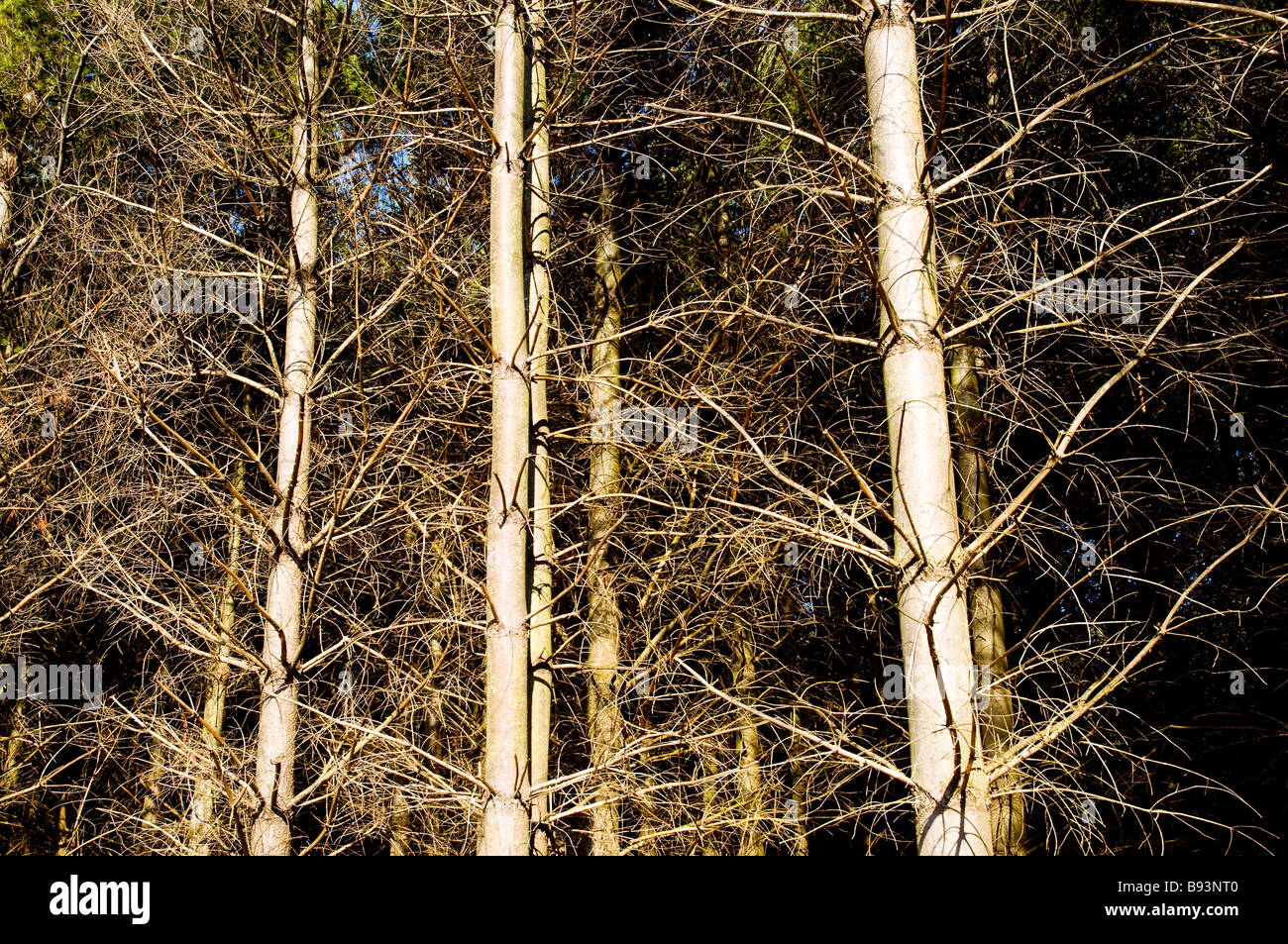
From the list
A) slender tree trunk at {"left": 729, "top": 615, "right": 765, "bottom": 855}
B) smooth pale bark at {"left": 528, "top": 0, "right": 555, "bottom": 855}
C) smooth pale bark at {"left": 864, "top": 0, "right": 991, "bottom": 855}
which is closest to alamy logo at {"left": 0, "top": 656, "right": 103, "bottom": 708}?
smooth pale bark at {"left": 528, "top": 0, "right": 555, "bottom": 855}

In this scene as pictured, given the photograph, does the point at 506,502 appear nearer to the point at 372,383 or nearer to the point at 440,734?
the point at 372,383

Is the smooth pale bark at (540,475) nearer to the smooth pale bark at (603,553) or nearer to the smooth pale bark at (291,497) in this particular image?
the smooth pale bark at (603,553)

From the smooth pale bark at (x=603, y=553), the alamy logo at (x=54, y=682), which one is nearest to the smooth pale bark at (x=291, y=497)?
the smooth pale bark at (x=603, y=553)

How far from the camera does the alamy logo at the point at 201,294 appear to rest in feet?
18.7

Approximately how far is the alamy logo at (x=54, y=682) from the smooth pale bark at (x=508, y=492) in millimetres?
4932

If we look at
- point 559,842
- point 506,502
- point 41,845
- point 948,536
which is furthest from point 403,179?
point 41,845

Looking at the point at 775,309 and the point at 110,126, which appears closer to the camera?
the point at 775,309

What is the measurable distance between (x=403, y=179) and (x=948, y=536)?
505 cm

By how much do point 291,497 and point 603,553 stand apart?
6.69ft

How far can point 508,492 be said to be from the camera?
406cm

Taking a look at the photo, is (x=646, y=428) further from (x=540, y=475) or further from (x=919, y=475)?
(x=919, y=475)

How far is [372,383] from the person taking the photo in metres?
7.73
